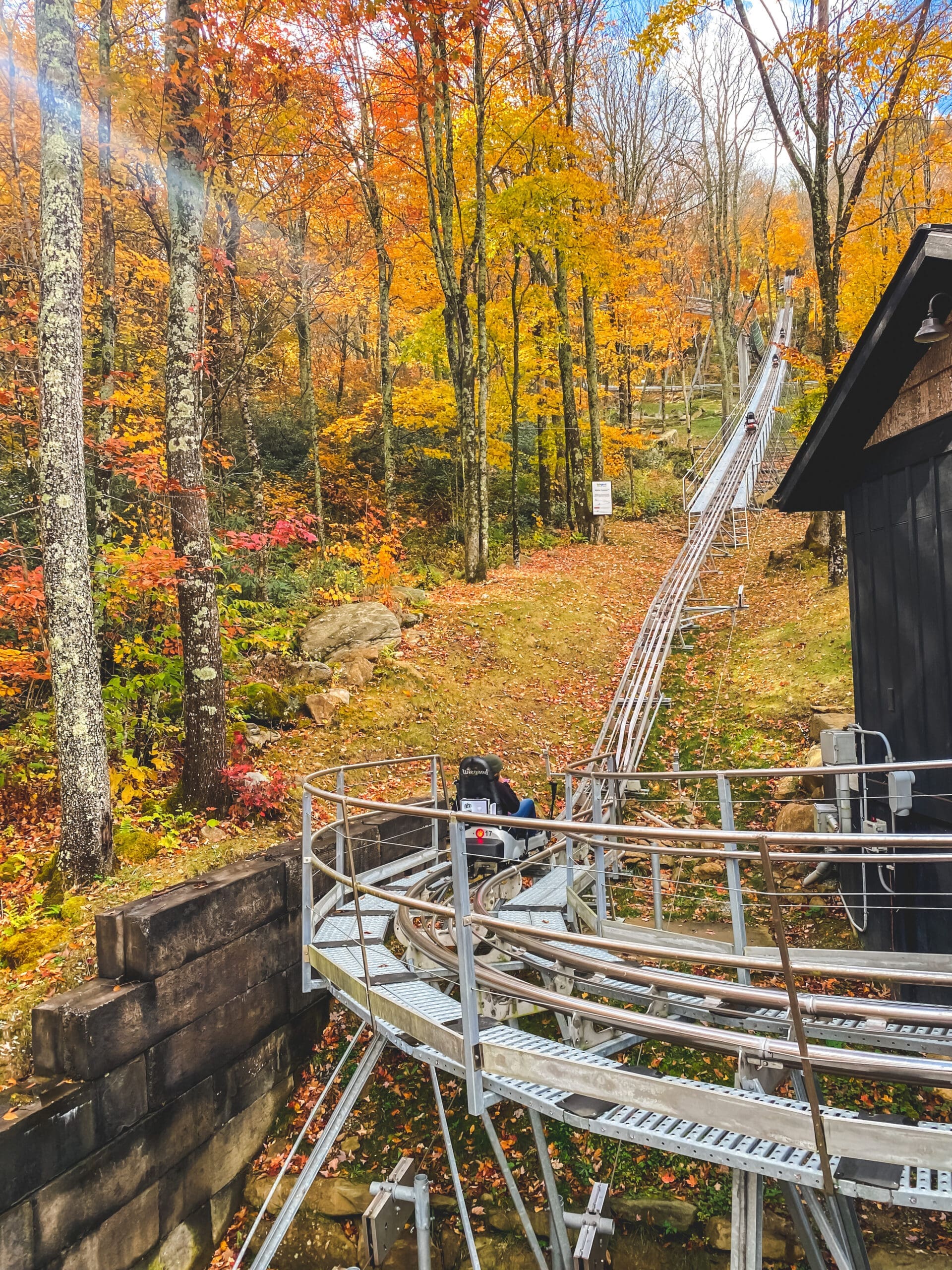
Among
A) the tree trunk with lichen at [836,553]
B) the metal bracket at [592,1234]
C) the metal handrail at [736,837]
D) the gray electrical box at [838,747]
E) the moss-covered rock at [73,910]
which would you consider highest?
the tree trunk with lichen at [836,553]

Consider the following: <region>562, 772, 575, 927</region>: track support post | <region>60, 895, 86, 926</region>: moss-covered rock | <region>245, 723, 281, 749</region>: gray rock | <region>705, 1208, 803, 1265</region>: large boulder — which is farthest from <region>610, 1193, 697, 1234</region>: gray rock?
<region>245, 723, 281, 749</region>: gray rock

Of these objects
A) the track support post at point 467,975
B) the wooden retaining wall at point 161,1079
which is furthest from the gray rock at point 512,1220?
the track support post at point 467,975

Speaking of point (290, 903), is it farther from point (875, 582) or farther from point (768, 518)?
point (768, 518)

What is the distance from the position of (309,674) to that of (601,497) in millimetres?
12518

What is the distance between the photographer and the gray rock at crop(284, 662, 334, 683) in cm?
1102

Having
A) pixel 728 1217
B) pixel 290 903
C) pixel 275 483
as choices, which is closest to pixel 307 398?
pixel 275 483

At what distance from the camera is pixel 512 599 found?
16.4 m

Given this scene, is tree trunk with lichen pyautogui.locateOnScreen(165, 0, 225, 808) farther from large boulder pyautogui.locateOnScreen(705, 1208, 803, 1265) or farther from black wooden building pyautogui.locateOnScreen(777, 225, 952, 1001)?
black wooden building pyautogui.locateOnScreen(777, 225, 952, 1001)

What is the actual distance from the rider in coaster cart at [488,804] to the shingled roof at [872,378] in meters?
4.61

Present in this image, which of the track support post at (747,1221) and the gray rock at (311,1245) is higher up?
the track support post at (747,1221)

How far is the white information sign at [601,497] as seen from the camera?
21.0 metres

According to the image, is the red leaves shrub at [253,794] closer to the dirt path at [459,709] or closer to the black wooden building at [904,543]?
the dirt path at [459,709]

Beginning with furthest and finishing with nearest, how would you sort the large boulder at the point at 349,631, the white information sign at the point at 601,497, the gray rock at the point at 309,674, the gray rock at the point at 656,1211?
the white information sign at the point at 601,497
the large boulder at the point at 349,631
the gray rock at the point at 309,674
the gray rock at the point at 656,1211

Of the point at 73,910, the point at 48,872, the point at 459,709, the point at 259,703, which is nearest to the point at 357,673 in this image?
the point at 459,709
